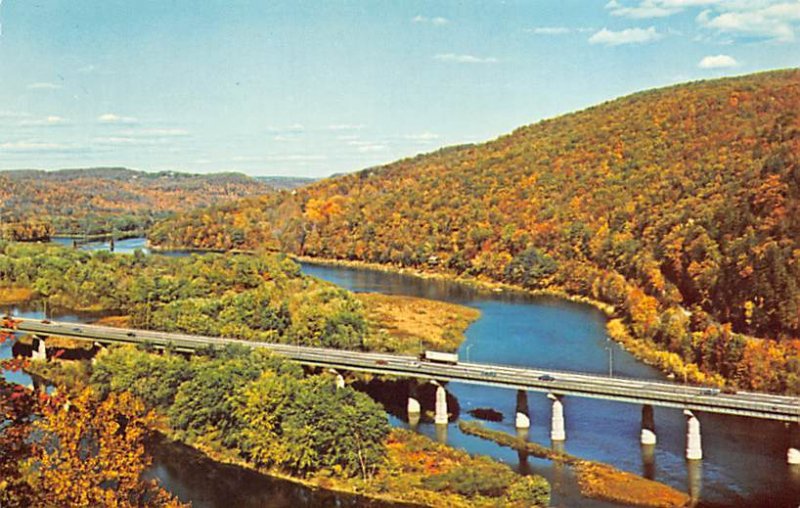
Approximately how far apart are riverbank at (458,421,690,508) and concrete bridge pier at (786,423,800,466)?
9.26 meters

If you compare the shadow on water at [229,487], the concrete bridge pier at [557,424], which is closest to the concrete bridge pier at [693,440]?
the concrete bridge pier at [557,424]

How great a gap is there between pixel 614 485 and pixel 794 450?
1271 cm

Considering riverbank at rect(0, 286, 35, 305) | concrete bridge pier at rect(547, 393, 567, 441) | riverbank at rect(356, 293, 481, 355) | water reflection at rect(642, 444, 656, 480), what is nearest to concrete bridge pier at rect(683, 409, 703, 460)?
water reflection at rect(642, 444, 656, 480)

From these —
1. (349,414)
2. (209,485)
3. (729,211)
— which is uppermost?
(729,211)

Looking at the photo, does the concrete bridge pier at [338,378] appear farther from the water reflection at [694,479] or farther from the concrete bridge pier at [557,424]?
the water reflection at [694,479]

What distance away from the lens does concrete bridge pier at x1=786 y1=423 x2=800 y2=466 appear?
Answer: 2114 inches

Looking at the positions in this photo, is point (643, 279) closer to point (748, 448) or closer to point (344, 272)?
point (748, 448)

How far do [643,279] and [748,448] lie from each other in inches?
2368

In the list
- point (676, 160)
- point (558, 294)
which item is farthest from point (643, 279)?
point (676, 160)

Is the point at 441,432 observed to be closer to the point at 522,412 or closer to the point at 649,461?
the point at 522,412

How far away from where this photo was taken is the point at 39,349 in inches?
3452

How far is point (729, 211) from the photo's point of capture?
342 feet

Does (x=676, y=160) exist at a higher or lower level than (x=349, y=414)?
higher

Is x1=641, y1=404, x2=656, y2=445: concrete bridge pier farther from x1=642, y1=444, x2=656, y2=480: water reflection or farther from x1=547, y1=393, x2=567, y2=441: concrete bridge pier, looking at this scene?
x1=547, y1=393, x2=567, y2=441: concrete bridge pier
